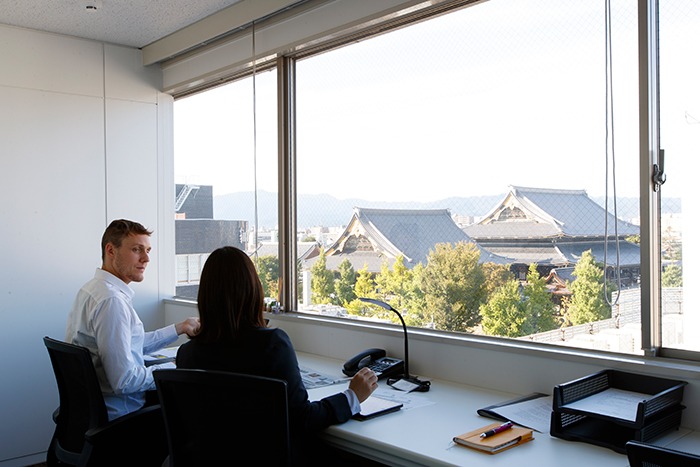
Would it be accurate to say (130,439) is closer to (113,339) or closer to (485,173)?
(113,339)

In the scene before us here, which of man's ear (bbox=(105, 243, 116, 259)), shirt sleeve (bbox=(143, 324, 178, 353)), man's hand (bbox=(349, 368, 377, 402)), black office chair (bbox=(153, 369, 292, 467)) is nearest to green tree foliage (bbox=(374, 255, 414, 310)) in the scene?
man's hand (bbox=(349, 368, 377, 402))

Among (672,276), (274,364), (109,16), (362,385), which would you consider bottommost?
(362,385)

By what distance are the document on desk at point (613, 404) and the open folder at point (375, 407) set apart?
584 millimetres

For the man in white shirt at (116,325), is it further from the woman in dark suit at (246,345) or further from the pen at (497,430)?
the pen at (497,430)

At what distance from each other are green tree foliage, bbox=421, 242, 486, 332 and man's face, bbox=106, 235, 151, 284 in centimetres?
126

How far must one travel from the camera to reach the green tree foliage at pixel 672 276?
2.16 meters

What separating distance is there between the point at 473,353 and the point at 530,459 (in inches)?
33.1

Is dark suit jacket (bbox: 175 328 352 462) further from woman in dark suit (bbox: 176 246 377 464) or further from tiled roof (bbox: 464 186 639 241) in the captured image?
tiled roof (bbox: 464 186 639 241)

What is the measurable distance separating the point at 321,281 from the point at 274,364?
161cm

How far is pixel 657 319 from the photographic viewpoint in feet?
7.17

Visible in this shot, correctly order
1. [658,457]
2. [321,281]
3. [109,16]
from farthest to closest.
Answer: [109,16] → [321,281] → [658,457]

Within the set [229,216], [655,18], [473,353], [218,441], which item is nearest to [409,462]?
[218,441]

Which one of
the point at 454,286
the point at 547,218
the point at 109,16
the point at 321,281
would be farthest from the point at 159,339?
the point at 109,16

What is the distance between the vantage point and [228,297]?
2.06 meters
